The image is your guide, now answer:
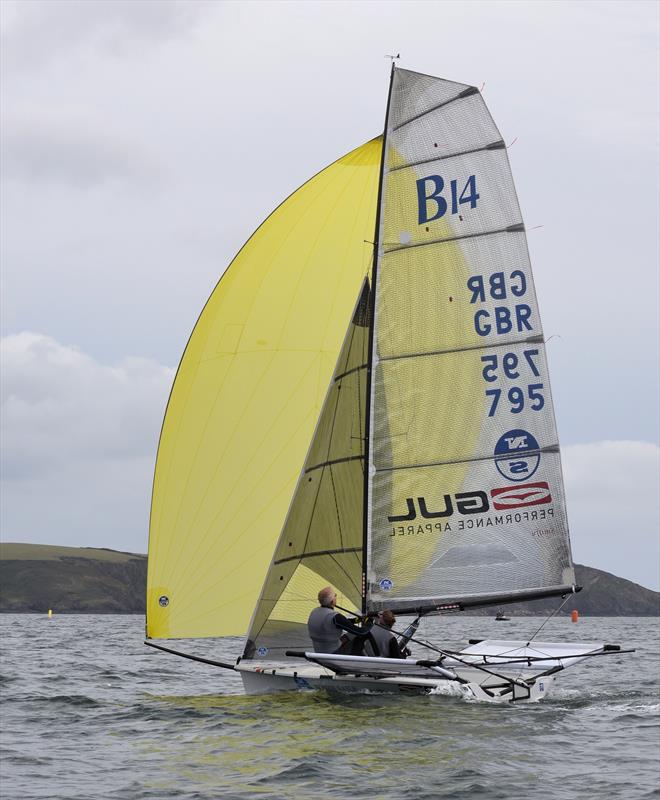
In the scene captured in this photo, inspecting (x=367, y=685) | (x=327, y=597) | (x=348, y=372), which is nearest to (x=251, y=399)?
(x=348, y=372)

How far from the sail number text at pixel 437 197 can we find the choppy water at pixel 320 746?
6.89m

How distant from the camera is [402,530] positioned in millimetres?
17641

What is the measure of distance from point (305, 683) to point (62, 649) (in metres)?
22.1

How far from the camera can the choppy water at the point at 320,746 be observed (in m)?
12.0

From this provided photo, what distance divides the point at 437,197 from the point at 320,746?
821cm

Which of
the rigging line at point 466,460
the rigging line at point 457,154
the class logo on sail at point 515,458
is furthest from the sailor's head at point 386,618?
the rigging line at point 457,154

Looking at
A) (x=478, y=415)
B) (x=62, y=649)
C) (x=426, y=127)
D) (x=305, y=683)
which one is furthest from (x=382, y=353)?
(x=62, y=649)

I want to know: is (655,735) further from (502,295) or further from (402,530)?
(502,295)

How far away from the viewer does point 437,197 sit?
18.1 m

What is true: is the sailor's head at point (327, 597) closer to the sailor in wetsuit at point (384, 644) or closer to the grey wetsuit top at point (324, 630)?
the grey wetsuit top at point (324, 630)

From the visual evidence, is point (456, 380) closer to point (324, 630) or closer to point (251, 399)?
point (251, 399)

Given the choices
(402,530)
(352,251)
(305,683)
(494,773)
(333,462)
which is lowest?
(494,773)

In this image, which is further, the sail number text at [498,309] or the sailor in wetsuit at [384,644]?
the sail number text at [498,309]

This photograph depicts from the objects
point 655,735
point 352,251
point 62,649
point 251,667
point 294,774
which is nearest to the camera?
point 294,774
